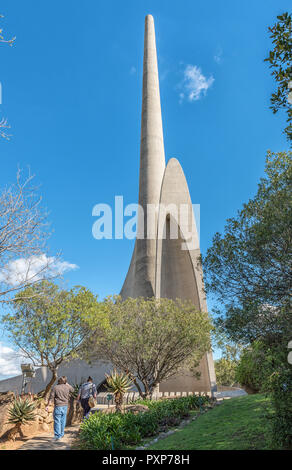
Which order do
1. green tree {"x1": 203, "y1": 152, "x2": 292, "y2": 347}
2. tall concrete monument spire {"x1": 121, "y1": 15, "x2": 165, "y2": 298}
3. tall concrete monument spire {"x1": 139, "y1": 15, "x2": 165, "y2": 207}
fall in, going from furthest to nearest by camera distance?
tall concrete monument spire {"x1": 139, "y1": 15, "x2": 165, "y2": 207}, tall concrete monument spire {"x1": 121, "y1": 15, "x2": 165, "y2": 298}, green tree {"x1": 203, "y1": 152, "x2": 292, "y2": 347}

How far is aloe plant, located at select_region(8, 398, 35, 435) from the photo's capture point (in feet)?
33.0

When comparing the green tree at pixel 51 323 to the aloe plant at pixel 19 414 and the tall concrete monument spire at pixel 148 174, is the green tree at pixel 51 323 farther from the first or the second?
the tall concrete monument spire at pixel 148 174

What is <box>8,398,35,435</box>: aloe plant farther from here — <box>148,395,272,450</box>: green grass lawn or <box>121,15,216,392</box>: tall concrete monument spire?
<box>121,15,216,392</box>: tall concrete monument spire

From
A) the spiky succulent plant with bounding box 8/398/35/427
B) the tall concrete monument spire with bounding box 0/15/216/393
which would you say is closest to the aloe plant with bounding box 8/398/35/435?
the spiky succulent plant with bounding box 8/398/35/427

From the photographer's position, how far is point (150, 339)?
1553 cm

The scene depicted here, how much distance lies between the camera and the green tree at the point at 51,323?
1398 centimetres

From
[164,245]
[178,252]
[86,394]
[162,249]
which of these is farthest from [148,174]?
[86,394]

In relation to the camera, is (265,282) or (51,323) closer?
(265,282)

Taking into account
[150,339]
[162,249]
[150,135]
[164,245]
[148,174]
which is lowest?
[150,339]

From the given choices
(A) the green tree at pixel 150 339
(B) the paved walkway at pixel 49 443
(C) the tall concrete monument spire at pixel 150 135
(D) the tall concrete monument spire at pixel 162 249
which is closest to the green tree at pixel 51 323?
(A) the green tree at pixel 150 339

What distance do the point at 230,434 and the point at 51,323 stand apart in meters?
9.21

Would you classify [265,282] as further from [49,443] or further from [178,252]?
[178,252]

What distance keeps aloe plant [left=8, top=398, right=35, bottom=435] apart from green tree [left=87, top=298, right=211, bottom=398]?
16.0ft
